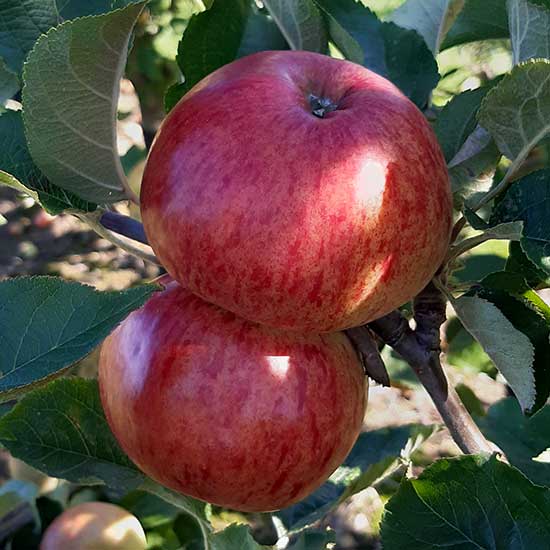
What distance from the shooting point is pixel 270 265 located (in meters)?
0.67

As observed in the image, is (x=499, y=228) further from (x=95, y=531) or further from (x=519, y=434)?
(x=95, y=531)

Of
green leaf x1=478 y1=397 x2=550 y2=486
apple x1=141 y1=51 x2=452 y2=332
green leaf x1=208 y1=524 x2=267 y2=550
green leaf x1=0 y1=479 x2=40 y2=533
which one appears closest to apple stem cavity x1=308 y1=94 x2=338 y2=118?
apple x1=141 y1=51 x2=452 y2=332

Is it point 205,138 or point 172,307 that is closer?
point 205,138

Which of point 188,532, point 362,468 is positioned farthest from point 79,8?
point 188,532

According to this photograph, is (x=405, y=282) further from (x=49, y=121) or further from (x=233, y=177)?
(x=49, y=121)

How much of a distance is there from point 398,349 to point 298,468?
0.51 feet

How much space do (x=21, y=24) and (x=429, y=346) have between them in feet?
1.64

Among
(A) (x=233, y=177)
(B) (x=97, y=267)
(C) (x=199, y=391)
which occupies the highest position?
(A) (x=233, y=177)

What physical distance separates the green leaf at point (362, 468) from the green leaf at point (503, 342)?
0.29 m

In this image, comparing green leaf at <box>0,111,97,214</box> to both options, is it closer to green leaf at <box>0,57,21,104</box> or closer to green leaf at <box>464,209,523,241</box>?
green leaf at <box>0,57,21,104</box>

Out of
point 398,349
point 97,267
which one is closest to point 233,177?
point 398,349

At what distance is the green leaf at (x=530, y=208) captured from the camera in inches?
28.9

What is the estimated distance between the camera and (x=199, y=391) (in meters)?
0.77

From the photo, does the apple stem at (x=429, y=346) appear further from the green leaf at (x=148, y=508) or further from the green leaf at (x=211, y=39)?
the green leaf at (x=148, y=508)
